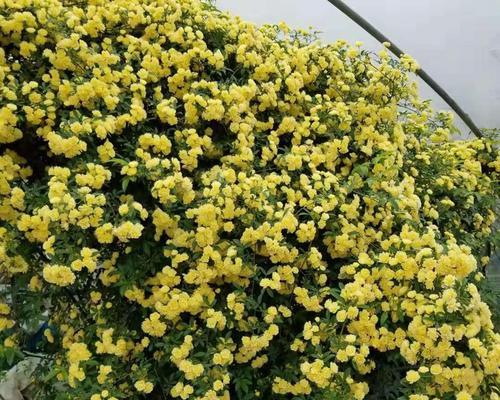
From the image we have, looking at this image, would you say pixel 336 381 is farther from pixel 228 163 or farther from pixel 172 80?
pixel 172 80

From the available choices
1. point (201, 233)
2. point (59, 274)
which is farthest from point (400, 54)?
point (59, 274)

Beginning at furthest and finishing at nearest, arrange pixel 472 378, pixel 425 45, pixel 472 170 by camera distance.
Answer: pixel 425 45 → pixel 472 170 → pixel 472 378

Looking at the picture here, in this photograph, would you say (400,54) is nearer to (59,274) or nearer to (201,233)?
(201,233)

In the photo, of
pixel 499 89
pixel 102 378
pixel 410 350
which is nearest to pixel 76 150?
pixel 102 378

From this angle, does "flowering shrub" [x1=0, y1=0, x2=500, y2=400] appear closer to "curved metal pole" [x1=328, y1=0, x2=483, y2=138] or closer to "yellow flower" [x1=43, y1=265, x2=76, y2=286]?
"yellow flower" [x1=43, y1=265, x2=76, y2=286]

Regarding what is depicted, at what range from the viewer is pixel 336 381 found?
1.42 metres

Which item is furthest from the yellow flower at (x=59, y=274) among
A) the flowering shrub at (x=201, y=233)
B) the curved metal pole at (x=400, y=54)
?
the curved metal pole at (x=400, y=54)

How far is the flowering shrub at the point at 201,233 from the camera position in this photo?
1.42m

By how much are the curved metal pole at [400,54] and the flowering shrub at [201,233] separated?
86cm

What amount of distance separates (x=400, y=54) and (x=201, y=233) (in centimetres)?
145

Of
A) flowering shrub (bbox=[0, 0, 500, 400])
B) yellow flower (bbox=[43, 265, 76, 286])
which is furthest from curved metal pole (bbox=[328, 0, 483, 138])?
yellow flower (bbox=[43, 265, 76, 286])

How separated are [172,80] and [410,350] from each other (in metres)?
0.92

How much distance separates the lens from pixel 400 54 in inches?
100.0

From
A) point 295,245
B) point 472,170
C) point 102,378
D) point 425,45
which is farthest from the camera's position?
point 425,45
